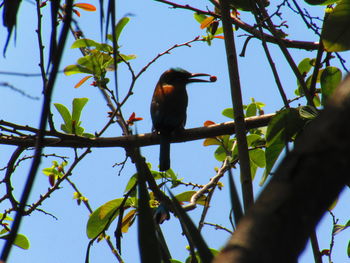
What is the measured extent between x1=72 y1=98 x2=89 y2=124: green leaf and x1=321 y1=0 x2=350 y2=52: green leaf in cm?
211

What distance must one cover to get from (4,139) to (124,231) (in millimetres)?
1393

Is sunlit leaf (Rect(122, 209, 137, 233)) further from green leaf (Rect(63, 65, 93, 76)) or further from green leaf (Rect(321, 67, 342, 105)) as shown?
green leaf (Rect(321, 67, 342, 105))

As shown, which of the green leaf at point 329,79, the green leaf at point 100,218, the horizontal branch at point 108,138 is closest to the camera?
the green leaf at point 329,79

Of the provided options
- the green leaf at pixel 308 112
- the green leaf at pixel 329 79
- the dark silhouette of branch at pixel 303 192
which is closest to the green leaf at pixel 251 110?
the green leaf at pixel 329 79

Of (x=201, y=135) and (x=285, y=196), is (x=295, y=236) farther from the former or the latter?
(x=201, y=135)

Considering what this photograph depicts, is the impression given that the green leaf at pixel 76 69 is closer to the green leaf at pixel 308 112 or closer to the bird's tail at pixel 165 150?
the bird's tail at pixel 165 150

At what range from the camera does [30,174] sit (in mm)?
1030

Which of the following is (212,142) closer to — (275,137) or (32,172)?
(275,137)

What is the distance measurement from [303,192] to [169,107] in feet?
20.1

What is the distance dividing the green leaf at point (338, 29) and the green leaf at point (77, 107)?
6.91 ft

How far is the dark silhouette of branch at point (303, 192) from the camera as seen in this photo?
2.40 feet

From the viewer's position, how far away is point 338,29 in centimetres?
279

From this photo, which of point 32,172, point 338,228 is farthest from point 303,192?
point 338,228

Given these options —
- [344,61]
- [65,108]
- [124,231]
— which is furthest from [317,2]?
[124,231]
